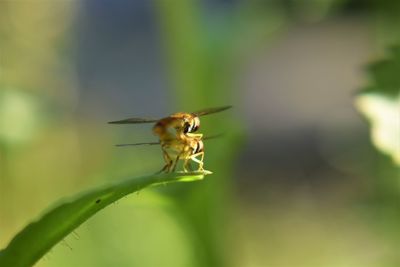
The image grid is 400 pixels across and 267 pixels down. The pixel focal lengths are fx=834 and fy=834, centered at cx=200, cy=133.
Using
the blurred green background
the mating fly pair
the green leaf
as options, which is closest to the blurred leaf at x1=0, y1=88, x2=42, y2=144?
the blurred green background

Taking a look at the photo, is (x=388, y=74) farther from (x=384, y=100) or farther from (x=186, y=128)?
Answer: (x=186, y=128)

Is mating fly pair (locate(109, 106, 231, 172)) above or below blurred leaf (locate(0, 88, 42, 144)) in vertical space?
below

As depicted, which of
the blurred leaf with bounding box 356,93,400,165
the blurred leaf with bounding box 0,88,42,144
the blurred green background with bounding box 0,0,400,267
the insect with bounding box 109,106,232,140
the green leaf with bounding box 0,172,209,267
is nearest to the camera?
the green leaf with bounding box 0,172,209,267

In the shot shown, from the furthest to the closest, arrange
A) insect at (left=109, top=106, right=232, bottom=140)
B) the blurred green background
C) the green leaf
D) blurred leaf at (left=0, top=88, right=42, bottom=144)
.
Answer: blurred leaf at (left=0, top=88, right=42, bottom=144) < the blurred green background < insect at (left=109, top=106, right=232, bottom=140) < the green leaf

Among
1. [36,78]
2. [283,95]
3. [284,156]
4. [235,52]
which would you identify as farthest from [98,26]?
[235,52]

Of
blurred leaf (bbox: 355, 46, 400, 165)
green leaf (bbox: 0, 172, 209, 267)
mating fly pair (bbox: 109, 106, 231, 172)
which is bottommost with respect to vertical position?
green leaf (bbox: 0, 172, 209, 267)

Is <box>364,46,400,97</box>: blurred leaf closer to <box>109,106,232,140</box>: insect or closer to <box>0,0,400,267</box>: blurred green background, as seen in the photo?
<box>0,0,400,267</box>: blurred green background

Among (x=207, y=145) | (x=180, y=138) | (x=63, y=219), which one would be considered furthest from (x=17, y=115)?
(x=63, y=219)
